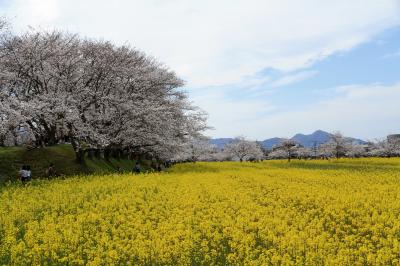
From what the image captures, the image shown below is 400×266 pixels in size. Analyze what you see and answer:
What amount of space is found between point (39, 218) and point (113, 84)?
79.9 feet

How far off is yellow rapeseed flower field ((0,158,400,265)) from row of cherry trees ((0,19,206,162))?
26.5 feet

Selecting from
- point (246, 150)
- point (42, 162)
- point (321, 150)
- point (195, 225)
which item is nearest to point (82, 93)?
point (42, 162)

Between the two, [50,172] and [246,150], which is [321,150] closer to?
[246,150]

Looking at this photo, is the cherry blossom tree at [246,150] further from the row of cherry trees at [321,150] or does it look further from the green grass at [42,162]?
the green grass at [42,162]

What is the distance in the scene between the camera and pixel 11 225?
16.1m

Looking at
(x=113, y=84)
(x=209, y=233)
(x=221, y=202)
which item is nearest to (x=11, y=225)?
(x=209, y=233)

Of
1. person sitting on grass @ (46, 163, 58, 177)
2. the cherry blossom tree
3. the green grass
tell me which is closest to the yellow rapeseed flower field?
person sitting on grass @ (46, 163, 58, 177)

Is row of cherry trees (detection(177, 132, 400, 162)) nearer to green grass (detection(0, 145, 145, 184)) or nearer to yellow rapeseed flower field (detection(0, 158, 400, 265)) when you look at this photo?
green grass (detection(0, 145, 145, 184))

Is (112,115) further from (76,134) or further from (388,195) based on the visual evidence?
(388,195)

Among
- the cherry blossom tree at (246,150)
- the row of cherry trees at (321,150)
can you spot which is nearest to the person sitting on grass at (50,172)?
the row of cherry trees at (321,150)

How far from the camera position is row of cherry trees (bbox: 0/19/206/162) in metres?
34.9

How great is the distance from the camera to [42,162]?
115ft

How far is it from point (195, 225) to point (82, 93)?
2362 cm

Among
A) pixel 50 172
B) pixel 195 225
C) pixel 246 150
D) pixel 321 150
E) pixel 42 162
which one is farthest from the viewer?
pixel 321 150
